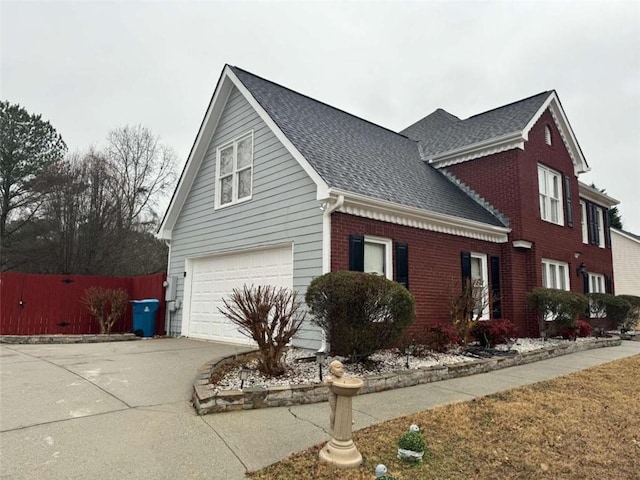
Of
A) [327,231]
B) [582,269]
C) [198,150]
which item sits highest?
[198,150]

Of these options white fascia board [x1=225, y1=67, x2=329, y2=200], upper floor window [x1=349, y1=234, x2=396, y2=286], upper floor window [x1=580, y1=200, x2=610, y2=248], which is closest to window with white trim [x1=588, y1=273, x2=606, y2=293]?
upper floor window [x1=580, y1=200, x2=610, y2=248]

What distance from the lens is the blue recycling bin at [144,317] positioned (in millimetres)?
11867

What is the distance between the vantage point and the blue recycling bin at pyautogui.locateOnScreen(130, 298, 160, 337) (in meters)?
11.9

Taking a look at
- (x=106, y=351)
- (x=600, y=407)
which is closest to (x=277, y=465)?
(x=600, y=407)

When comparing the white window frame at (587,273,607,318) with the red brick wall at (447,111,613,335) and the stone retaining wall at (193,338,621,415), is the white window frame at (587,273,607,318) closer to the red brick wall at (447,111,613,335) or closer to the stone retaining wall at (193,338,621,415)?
the red brick wall at (447,111,613,335)

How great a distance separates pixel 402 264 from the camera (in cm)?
883

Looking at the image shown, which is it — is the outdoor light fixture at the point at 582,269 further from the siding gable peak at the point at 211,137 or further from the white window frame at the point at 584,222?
the siding gable peak at the point at 211,137

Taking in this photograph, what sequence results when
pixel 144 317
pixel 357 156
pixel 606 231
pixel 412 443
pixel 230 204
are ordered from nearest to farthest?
pixel 412 443 < pixel 357 156 < pixel 230 204 < pixel 144 317 < pixel 606 231

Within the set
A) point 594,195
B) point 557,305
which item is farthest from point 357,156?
point 594,195

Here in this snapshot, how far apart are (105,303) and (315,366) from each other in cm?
862

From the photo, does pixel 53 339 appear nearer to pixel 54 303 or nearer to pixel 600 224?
pixel 54 303

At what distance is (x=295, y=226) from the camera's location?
28.2 feet

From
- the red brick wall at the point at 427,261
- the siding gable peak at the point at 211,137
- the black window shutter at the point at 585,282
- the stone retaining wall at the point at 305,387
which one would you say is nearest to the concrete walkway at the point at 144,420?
the stone retaining wall at the point at 305,387

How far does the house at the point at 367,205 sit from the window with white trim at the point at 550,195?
0.19 feet
